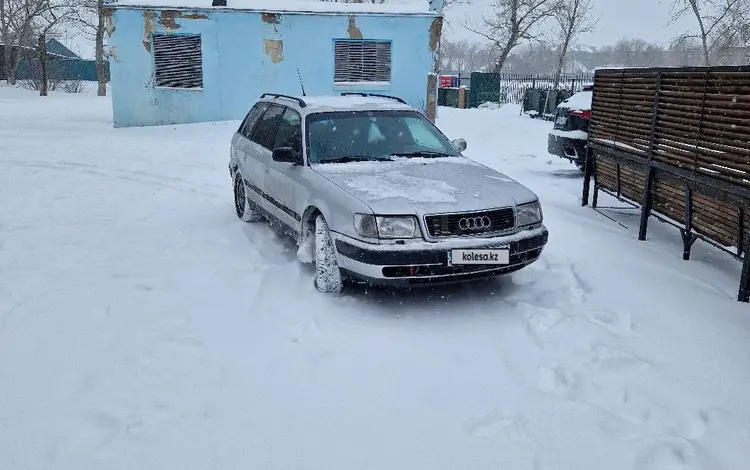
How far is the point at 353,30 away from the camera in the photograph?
59.4ft

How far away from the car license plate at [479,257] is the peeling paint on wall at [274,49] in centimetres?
1464

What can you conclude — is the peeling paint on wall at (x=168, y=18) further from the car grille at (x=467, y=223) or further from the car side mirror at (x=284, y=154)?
the car grille at (x=467, y=223)

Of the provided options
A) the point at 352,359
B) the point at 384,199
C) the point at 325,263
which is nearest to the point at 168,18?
the point at 325,263

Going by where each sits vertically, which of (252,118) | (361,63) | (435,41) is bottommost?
(252,118)

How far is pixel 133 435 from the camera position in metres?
3.17

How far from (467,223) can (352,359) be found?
4.31ft

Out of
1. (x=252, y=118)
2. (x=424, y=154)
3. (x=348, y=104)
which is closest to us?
(x=424, y=154)

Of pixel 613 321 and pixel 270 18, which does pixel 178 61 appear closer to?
pixel 270 18

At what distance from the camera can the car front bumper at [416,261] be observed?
4.52 metres

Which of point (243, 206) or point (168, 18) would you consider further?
point (168, 18)

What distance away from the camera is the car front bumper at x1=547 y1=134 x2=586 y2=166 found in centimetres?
1003

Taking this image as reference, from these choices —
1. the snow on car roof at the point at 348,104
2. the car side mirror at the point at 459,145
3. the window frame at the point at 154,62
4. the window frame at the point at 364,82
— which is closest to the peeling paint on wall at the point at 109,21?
the window frame at the point at 154,62

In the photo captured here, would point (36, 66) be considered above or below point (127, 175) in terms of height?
above

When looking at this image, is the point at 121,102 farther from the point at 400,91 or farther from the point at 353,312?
the point at 353,312
